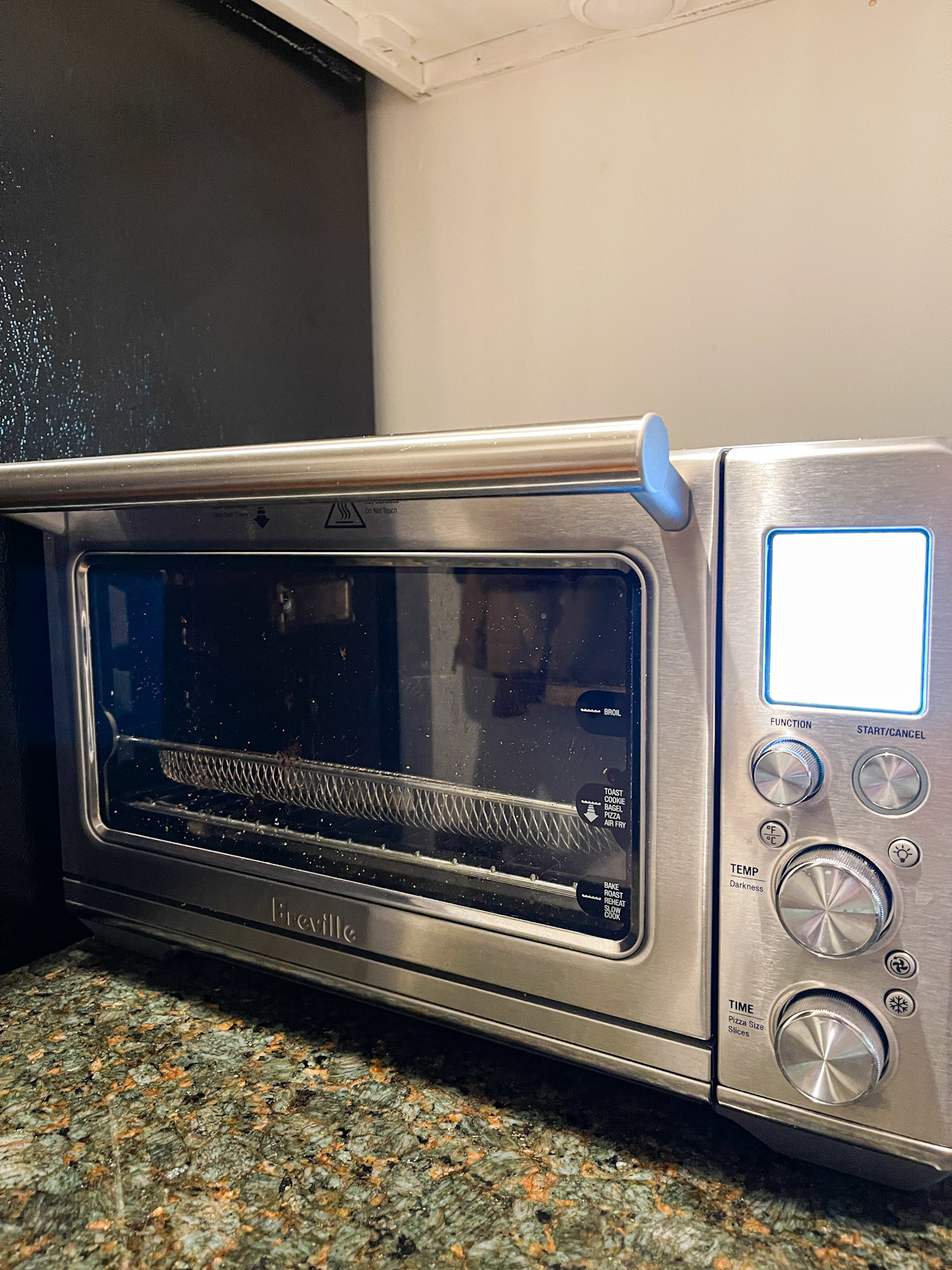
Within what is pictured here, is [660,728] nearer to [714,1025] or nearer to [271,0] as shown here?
[714,1025]

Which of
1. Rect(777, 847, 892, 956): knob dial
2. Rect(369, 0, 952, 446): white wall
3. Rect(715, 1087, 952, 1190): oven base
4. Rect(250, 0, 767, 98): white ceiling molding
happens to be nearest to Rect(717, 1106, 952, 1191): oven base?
Rect(715, 1087, 952, 1190): oven base

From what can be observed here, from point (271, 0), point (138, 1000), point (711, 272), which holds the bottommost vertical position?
point (138, 1000)

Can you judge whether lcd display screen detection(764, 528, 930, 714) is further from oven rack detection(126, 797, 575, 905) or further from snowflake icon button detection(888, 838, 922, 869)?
oven rack detection(126, 797, 575, 905)

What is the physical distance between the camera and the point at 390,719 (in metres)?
0.61

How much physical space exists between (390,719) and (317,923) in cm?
16

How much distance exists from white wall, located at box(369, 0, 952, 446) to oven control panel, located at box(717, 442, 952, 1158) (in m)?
0.43

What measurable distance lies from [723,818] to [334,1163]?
30 centimetres

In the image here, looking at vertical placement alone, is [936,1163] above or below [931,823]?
below

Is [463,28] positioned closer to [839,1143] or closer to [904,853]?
[904,853]

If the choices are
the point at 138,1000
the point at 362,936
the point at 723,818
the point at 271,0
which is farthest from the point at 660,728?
the point at 271,0

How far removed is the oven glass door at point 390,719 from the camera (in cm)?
51

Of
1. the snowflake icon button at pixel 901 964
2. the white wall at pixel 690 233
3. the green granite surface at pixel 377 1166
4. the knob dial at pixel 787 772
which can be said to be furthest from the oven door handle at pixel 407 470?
the white wall at pixel 690 233

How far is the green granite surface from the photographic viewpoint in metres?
0.44

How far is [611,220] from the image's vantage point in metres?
0.90
